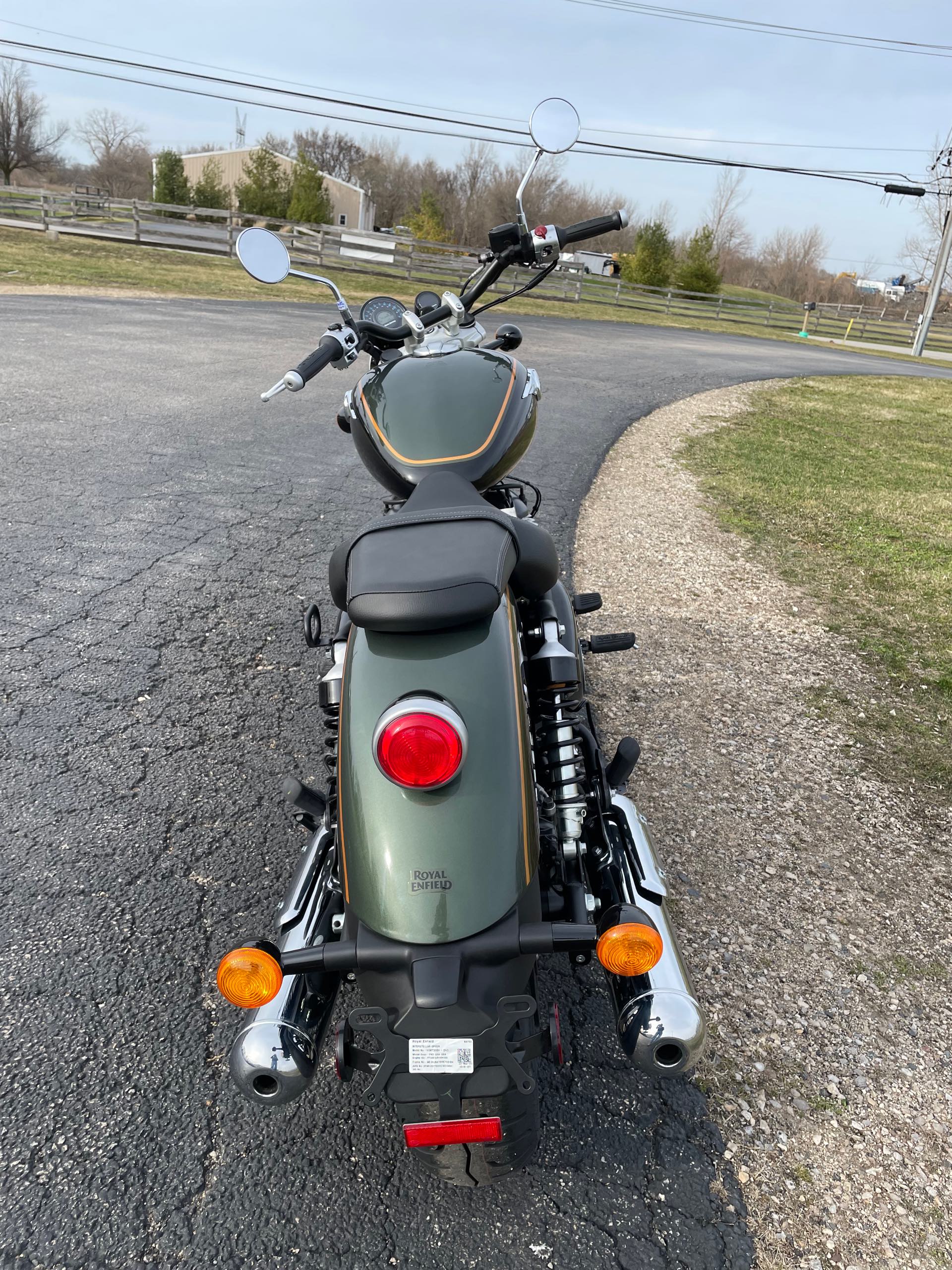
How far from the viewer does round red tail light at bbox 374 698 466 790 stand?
4.81 feet

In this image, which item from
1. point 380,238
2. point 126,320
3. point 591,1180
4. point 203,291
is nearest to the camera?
point 591,1180

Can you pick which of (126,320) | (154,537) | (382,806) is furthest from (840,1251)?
(126,320)

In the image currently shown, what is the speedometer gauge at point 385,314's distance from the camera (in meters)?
2.76

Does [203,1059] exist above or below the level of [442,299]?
below

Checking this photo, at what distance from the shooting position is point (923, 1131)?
1.93 m

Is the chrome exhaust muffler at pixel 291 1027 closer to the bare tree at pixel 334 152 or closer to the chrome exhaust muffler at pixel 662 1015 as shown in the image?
the chrome exhaust muffler at pixel 662 1015

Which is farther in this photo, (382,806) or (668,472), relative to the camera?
(668,472)

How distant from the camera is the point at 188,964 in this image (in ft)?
7.33

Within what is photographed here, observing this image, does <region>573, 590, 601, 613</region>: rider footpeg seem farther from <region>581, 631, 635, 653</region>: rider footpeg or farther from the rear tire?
the rear tire

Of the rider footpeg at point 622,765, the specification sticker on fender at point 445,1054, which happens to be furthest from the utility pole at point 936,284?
the specification sticker on fender at point 445,1054

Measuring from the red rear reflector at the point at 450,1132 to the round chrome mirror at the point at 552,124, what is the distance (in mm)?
3041

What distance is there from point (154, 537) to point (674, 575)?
3072mm

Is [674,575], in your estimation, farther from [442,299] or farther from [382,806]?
[382,806]

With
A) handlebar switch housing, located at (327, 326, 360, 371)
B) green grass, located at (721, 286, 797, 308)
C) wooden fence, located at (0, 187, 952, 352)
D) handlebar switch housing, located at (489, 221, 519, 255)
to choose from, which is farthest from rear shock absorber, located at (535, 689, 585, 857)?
green grass, located at (721, 286, 797, 308)
